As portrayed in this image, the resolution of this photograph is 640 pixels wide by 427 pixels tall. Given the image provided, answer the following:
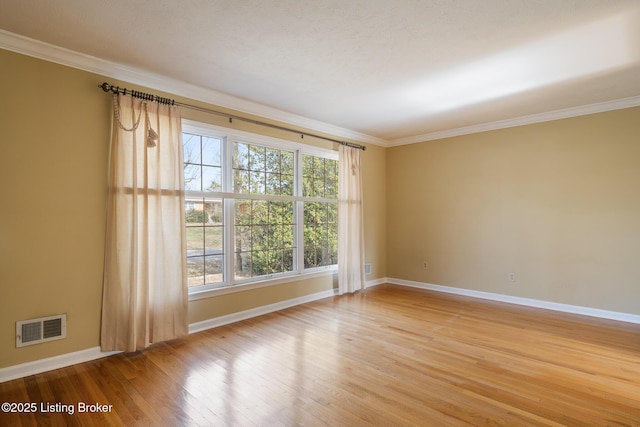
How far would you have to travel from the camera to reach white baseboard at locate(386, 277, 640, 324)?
4.01m

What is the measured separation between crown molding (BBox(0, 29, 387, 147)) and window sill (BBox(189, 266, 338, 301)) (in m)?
2.21

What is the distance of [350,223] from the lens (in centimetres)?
536

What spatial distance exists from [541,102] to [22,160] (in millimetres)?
5516

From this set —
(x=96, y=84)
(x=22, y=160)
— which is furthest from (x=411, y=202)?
(x=22, y=160)

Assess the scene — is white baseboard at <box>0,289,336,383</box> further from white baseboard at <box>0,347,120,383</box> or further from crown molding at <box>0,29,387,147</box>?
crown molding at <box>0,29,387,147</box>

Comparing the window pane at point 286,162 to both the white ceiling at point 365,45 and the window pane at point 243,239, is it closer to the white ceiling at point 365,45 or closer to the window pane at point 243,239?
the white ceiling at point 365,45

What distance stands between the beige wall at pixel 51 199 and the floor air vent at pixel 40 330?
41 millimetres

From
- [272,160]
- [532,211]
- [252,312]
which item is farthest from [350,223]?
[532,211]

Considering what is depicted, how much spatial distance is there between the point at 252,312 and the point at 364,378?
201cm

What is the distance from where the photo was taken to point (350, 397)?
2287 mm

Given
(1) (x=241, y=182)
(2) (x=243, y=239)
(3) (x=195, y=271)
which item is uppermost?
(1) (x=241, y=182)

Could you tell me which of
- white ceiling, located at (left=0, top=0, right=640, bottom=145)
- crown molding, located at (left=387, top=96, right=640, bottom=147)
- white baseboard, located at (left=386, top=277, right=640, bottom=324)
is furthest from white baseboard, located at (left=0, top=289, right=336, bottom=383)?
crown molding, located at (left=387, top=96, right=640, bottom=147)

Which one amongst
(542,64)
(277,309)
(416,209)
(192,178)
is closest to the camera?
(542,64)

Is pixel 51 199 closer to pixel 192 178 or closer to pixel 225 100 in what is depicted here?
pixel 192 178
